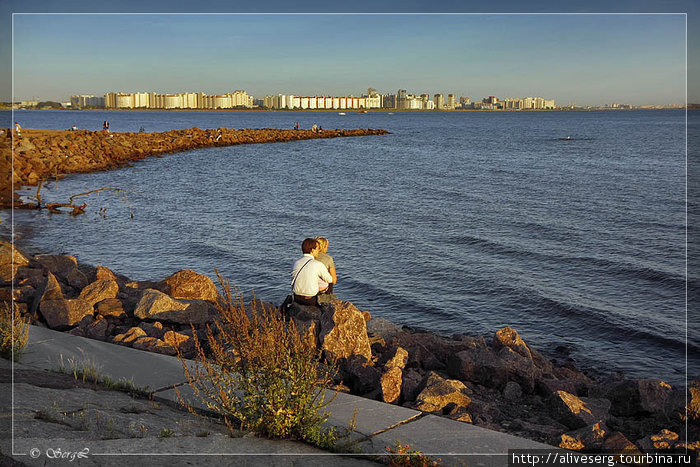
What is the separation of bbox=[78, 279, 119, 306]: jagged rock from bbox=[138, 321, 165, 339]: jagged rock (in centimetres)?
149

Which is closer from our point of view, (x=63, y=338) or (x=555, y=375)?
(x=63, y=338)

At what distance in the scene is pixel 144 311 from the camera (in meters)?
10.4

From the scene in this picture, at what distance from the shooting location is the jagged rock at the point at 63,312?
9.84m

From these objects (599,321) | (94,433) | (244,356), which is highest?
(244,356)

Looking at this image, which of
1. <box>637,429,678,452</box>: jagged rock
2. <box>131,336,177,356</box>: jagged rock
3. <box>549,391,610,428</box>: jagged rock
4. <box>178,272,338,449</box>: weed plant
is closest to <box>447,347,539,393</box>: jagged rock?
<box>549,391,610,428</box>: jagged rock

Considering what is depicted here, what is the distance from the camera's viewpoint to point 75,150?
4169 centimetres

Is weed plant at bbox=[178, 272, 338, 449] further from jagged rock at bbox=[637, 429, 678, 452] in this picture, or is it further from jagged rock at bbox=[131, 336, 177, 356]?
jagged rock at bbox=[131, 336, 177, 356]

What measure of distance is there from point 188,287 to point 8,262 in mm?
4312

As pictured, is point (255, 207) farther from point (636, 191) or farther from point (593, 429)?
point (593, 429)

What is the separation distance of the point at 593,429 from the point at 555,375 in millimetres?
3416

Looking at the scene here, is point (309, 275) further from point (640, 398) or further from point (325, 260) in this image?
point (640, 398)

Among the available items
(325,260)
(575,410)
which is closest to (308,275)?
(325,260)

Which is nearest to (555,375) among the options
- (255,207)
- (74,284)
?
(74,284)

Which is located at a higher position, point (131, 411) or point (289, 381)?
point (289, 381)
